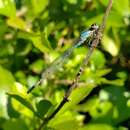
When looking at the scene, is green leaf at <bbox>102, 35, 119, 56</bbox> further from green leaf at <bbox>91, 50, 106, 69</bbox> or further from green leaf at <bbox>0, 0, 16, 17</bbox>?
green leaf at <bbox>0, 0, 16, 17</bbox>

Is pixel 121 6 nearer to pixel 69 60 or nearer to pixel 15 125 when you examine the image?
pixel 69 60

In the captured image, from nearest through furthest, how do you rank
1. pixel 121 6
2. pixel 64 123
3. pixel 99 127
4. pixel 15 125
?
pixel 64 123 → pixel 15 125 → pixel 99 127 → pixel 121 6

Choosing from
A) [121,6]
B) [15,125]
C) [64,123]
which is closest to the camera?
[64,123]

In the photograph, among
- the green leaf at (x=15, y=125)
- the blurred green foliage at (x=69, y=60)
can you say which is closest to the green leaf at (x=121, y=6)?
the blurred green foliage at (x=69, y=60)

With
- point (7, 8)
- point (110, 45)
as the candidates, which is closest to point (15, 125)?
point (7, 8)

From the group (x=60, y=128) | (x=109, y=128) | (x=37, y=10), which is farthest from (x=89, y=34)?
(x=37, y=10)

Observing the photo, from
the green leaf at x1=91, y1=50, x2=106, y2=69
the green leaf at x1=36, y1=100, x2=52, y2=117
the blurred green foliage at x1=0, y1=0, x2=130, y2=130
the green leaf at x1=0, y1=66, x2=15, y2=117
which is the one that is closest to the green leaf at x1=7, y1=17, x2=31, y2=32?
the blurred green foliage at x1=0, y1=0, x2=130, y2=130
